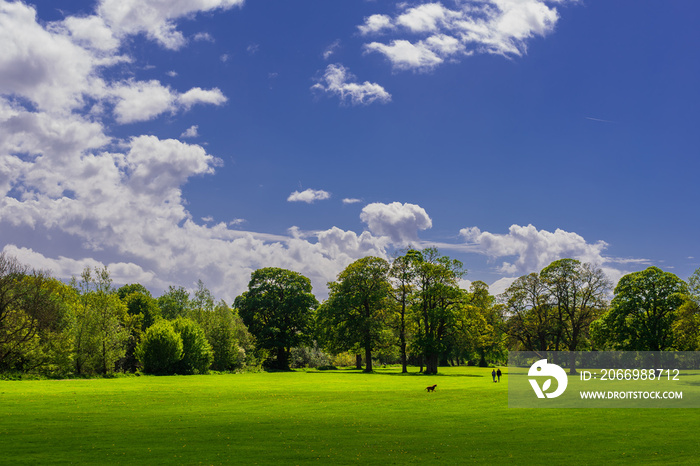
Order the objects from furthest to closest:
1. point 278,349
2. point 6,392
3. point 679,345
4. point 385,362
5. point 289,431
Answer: point 385,362 → point 278,349 → point 679,345 → point 6,392 → point 289,431

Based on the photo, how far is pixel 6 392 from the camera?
4119cm

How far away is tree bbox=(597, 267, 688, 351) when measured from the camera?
66.3 metres

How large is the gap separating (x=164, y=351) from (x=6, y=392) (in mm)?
35336

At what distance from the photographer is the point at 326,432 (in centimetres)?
2561

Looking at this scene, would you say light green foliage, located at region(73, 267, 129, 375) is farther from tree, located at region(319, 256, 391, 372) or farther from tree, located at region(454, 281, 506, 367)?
tree, located at region(454, 281, 506, 367)

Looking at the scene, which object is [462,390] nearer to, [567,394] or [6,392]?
[567,394]

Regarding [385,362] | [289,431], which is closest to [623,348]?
[289,431]

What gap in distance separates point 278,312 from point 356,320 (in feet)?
58.2

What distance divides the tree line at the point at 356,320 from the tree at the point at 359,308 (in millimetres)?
186

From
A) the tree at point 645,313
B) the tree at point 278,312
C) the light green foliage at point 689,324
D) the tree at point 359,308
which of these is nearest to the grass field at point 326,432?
the light green foliage at point 689,324

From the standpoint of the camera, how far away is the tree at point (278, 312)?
96938mm

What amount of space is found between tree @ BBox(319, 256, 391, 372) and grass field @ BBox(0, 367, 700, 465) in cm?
4773

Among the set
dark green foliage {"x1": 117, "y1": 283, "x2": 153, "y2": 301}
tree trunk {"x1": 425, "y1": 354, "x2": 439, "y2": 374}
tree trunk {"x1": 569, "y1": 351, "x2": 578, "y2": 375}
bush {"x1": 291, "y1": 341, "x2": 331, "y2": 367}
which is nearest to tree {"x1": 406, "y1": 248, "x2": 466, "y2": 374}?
tree trunk {"x1": 425, "y1": 354, "x2": 439, "y2": 374}

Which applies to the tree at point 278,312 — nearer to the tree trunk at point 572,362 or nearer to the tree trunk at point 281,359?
the tree trunk at point 281,359
